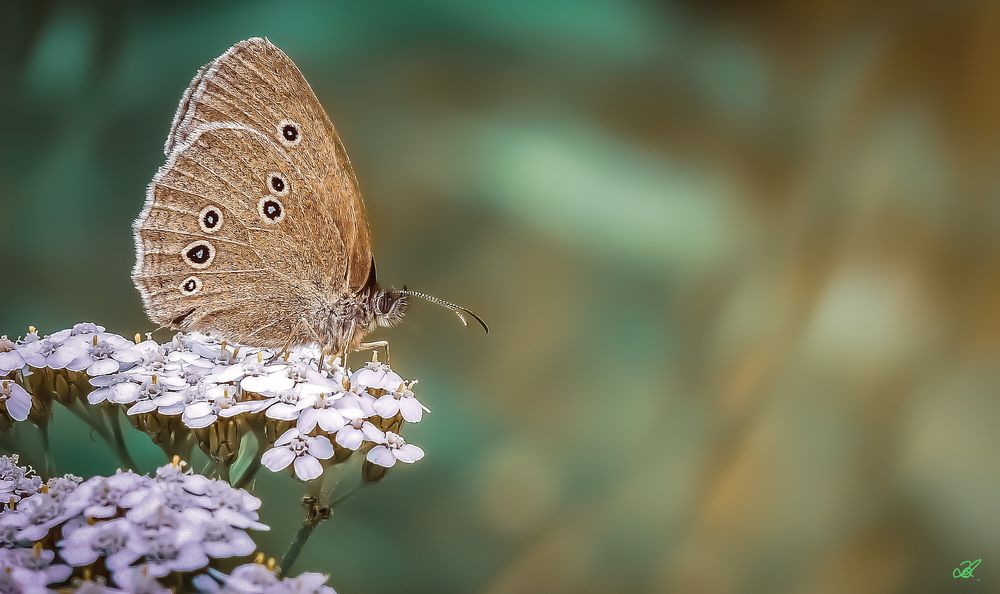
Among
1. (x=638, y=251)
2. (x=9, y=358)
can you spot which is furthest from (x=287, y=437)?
(x=638, y=251)

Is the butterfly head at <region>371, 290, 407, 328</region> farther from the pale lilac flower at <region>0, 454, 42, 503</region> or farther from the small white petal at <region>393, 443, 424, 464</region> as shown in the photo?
the pale lilac flower at <region>0, 454, 42, 503</region>

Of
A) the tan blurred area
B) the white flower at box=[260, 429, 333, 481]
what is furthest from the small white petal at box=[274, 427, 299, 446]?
the tan blurred area

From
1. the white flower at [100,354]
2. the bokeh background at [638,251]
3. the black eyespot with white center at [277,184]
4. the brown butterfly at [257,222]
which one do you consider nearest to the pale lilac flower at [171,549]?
the white flower at [100,354]

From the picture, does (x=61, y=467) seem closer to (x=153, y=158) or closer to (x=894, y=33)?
(x=153, y=158)

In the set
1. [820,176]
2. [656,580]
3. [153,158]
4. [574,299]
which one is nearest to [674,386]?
[574,299]

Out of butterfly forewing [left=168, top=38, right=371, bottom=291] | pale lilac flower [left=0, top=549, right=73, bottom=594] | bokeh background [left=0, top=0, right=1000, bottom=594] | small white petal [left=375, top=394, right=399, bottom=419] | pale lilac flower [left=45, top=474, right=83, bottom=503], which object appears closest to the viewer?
pale lilac flower [left=0, top=549, right=73, bottom=594]

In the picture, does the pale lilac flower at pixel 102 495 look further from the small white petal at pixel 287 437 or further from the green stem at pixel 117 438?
the green stem at pixel 117 438

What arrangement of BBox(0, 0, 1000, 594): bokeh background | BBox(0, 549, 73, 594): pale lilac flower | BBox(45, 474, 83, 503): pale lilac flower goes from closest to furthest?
BBox(0, 549, 73, 594): pale lilac flower
BBox(45, 474, 83, 503): pale lilac flower
BBox(0, 0, 1000, 594): bokeh background

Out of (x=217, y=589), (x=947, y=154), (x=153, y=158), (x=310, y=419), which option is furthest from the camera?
(x=947, y=154)
